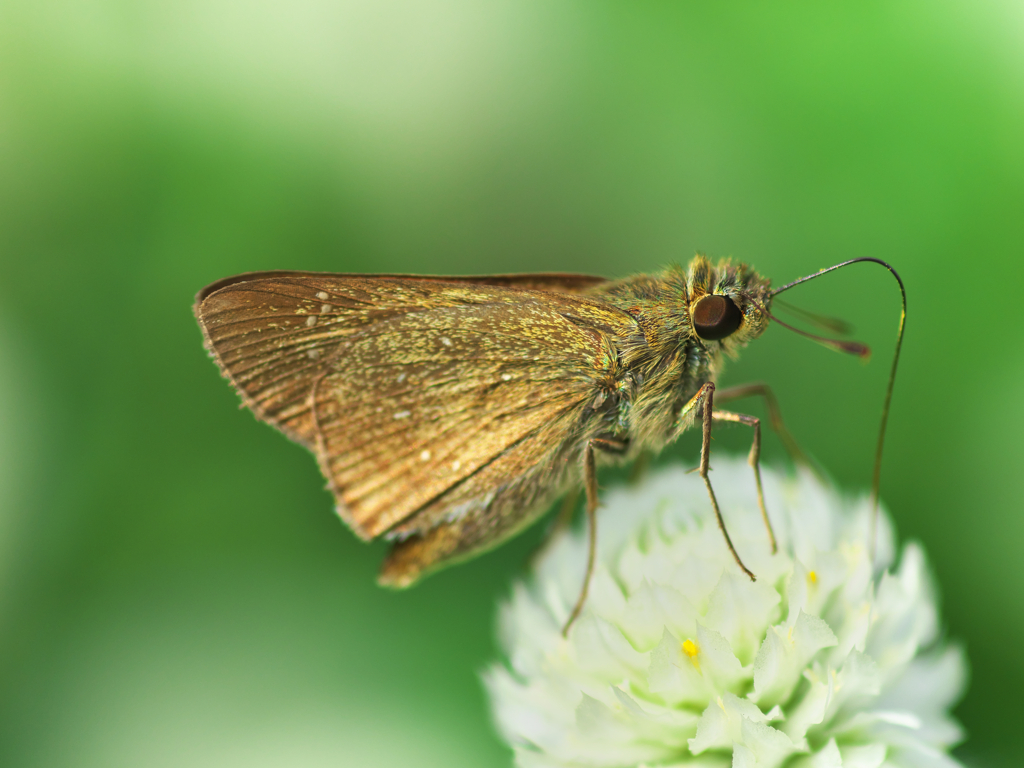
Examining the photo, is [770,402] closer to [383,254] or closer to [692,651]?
[692,651]

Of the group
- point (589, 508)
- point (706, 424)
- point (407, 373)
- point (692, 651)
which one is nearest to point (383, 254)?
point (407, 373)

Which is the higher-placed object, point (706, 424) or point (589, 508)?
point (706, 424)

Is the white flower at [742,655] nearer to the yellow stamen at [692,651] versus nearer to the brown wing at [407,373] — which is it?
the yellow stamen at [692,651]

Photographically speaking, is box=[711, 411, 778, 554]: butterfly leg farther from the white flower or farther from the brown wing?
the brown wing

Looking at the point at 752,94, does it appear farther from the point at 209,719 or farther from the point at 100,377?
the point at 209,719

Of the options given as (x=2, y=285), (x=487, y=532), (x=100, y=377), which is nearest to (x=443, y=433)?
(x=487, y=532)

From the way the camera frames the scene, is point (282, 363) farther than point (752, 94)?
No
